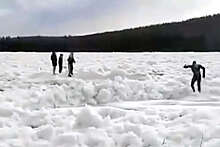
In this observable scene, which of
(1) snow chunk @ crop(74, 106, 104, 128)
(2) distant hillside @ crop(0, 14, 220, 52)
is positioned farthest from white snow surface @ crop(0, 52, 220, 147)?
(2) distant hillside @ crop(0, 14, 220, 52)

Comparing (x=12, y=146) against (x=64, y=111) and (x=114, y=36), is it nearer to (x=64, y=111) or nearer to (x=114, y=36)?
(x=64, y=111)

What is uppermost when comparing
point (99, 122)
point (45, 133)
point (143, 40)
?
point (143, 40)

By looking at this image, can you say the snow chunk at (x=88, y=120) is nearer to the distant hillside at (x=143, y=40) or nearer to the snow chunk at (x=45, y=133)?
the snow chunk at (x=45, y=133)

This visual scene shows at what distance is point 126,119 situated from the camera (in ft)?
35.4

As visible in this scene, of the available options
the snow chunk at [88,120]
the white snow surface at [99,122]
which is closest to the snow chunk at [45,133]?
the white snow surface at [99,122]

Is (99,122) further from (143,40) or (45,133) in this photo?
(143,40)

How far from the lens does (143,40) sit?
2707 inches

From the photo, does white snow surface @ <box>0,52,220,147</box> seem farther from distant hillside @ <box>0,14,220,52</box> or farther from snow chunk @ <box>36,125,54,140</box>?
distant hillside @ <box>0,14,220,52</box>

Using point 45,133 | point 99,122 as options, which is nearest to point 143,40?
point 99,122

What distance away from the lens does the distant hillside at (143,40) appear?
64.9 meters

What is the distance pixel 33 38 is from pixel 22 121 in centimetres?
6020

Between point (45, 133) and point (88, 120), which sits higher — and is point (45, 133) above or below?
below

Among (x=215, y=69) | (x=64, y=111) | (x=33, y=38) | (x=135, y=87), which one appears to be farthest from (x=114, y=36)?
(x=64, y=111)

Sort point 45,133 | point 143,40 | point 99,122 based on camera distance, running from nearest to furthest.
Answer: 1. point 45,133
2. point 99,122
3. point 143,40
